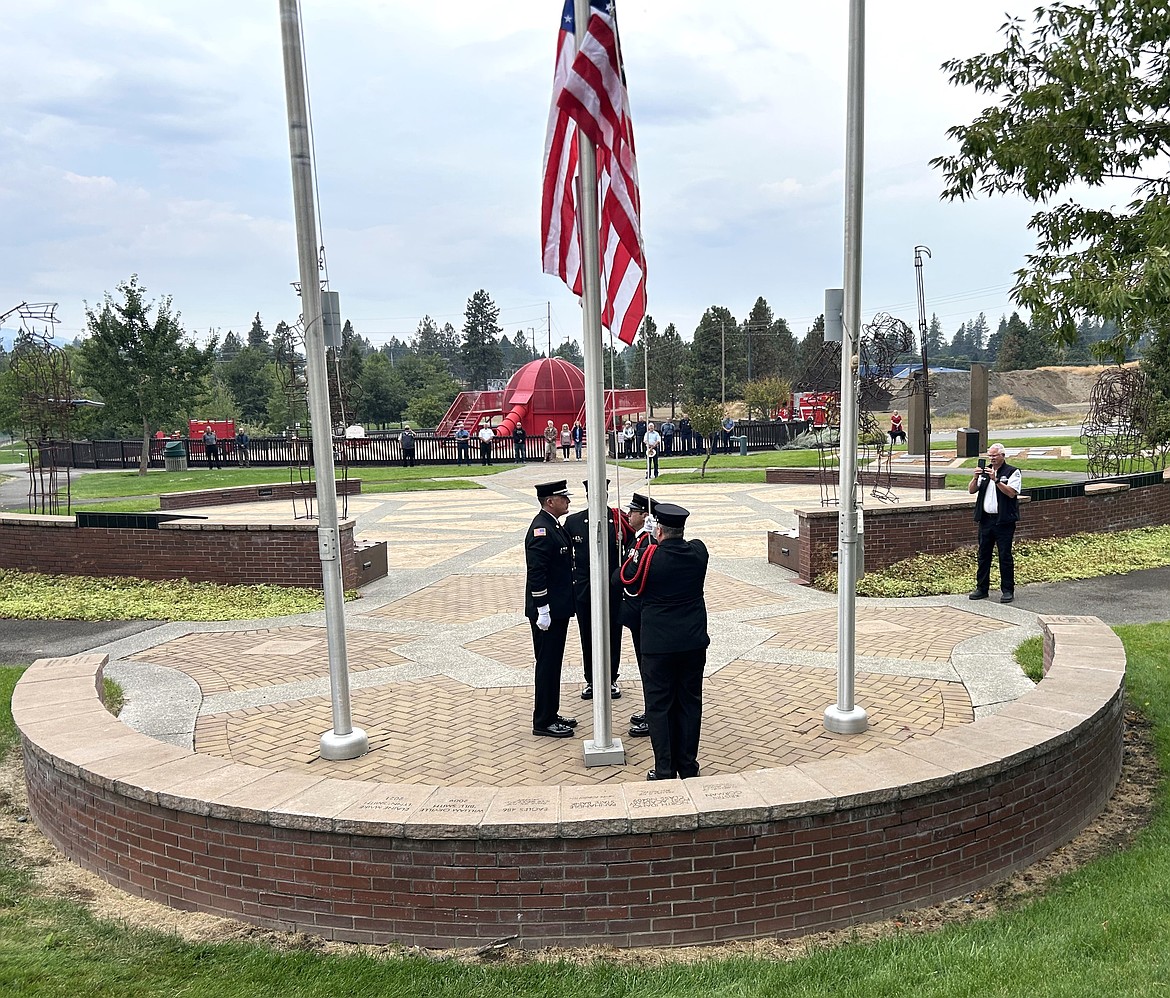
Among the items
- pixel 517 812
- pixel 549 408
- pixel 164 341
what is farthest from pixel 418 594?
pixel 549 408

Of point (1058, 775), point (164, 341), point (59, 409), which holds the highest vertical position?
point (164, 341)

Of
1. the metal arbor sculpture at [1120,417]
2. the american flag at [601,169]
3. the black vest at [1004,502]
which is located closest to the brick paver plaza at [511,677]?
the black vest at [1004,502]

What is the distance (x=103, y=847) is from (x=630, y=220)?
449 centimetres

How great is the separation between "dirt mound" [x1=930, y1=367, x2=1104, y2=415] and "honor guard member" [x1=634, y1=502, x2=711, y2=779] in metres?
76.6

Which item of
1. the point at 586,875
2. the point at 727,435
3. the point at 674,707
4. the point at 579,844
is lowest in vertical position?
the point at 586,875

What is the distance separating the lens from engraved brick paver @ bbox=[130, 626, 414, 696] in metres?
8.16

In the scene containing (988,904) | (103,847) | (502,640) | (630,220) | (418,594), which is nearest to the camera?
(988,904)

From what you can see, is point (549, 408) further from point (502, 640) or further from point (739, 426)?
point (502, 640)

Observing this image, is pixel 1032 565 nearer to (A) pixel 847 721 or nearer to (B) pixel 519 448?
(A) pixel 847 721

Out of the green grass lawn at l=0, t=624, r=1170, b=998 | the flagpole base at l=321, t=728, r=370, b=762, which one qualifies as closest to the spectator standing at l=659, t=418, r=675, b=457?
the flagpole base at l=321, t=728, r=370, b=762

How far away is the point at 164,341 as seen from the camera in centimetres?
3278

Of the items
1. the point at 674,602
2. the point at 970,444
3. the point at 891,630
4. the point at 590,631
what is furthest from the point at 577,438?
the point at 674,602

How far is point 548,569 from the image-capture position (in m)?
6.53

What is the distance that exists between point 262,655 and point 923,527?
8.56 meters
